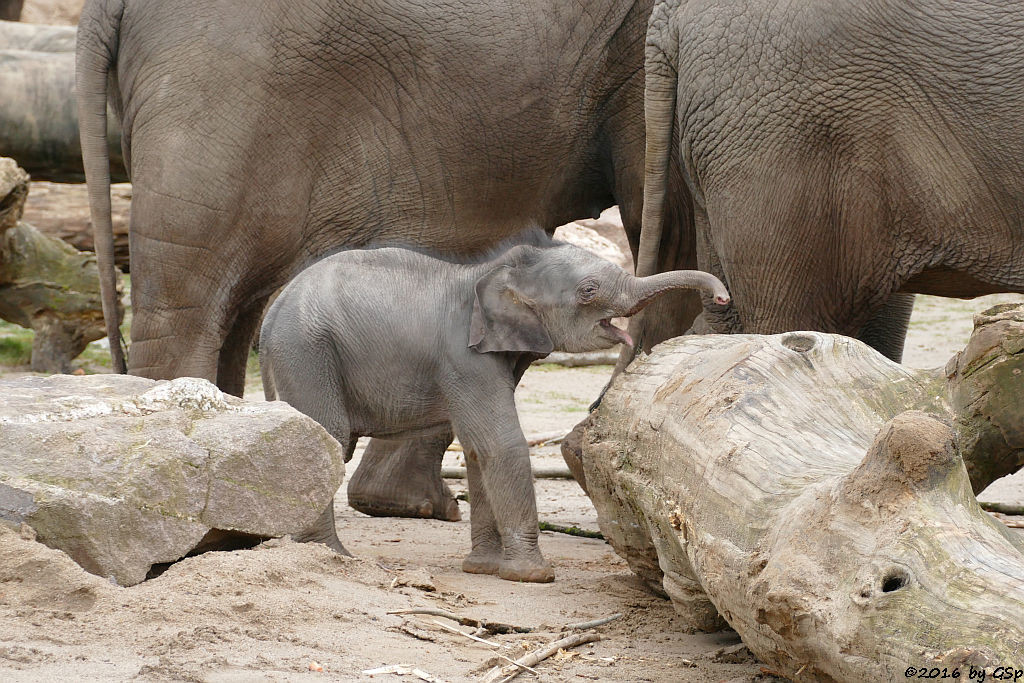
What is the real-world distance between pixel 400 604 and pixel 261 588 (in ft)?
1.24

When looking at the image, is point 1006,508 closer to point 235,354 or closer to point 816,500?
point 816,500

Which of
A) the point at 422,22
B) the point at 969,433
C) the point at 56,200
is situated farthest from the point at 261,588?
the point at 56,200

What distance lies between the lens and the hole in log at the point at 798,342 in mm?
3254

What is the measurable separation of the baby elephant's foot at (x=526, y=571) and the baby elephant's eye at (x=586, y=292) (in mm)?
771

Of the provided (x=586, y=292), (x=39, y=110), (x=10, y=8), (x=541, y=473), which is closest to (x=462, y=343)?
(x=586, y=292)

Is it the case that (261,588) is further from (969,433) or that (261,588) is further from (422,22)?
(422,22)

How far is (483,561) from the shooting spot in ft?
13.2

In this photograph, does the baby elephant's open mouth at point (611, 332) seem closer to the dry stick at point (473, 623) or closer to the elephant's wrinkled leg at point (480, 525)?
the elephant's wrinkled leg at point (480, 525)

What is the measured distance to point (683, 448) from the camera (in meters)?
3.17

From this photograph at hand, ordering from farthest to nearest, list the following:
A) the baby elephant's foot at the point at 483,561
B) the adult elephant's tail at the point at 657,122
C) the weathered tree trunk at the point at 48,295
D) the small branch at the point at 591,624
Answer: the weathered tree trunk at the point at 48,295 < the adult elephant's tail at the point at 657,122 < the baby elephant's foot at the point at 483,561 < the small branch at the point at 591,624

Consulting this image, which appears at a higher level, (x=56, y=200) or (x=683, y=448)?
(x=683, y=448)

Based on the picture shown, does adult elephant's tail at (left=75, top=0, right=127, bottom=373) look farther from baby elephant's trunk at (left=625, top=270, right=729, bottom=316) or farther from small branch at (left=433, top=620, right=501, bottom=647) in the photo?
small branch at (left=433, top=620, right=501, bottom=647)

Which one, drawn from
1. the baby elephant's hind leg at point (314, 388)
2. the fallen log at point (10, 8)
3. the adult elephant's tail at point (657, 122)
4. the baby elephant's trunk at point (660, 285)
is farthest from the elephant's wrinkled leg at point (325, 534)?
Result: the fallen log at point (10, 8)

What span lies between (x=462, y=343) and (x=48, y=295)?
5.77 m
